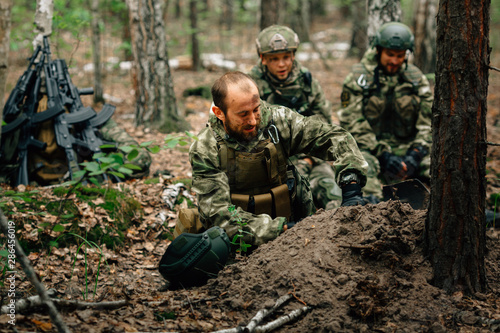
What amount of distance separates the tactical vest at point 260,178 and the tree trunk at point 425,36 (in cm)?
745

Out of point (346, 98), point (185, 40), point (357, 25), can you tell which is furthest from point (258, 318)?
point (185, 40)

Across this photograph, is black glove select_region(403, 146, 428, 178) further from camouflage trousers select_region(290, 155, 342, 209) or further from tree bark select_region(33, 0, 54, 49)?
tree bark select_region(33, 0, 54, 49)

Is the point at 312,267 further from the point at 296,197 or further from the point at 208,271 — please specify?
the point at 296,197

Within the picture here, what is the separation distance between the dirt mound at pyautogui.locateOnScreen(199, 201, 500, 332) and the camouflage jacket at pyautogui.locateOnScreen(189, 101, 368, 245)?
0.22 meters

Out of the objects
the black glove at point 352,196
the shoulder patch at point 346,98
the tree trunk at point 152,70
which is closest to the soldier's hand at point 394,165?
the shoulder patch at point 346,98

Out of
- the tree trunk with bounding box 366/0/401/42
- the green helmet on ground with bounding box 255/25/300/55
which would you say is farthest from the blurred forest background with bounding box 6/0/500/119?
the tree trunk with bounding box 366/0/401/42

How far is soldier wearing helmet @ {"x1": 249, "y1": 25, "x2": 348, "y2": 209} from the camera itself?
223 inches

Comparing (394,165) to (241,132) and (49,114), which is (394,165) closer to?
(241,132)

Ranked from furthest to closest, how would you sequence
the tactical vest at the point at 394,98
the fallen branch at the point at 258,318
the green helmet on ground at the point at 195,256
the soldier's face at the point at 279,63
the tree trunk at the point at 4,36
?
the tactical vest at the point at 394,98
the soldier's face at the point at 279,63
the green helmet on ground at the point at 195,256
the fallen branch at the point at 258,318
the tree trunk at the point at 4,36

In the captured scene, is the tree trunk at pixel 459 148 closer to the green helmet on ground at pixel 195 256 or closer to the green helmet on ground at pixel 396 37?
the green helmet on ground at pixel 195 256

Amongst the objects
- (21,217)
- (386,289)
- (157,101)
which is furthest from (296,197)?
(157,101)

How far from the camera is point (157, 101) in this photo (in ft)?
25.4

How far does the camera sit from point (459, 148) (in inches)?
98.7

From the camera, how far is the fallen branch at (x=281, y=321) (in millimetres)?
2438
